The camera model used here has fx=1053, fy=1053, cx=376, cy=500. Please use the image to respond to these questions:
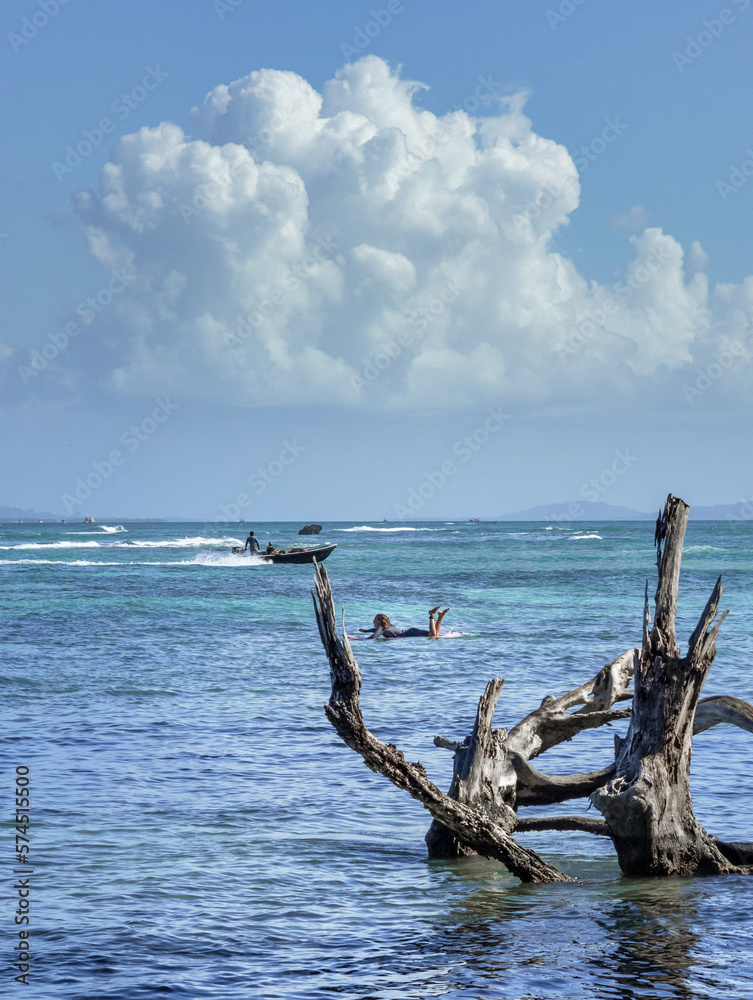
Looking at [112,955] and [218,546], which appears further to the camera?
[218,546]

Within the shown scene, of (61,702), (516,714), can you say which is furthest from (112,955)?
(61,702)

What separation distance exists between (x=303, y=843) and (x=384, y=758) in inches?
114

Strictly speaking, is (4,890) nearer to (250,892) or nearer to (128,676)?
(250,892)

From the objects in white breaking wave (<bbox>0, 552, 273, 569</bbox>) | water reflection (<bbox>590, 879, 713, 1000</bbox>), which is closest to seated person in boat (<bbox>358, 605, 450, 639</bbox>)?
water reflection (<bbox>590, 879, 713, 1000</bbox>)

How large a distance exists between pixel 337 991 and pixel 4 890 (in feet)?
11.9

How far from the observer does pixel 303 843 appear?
35.9 feet

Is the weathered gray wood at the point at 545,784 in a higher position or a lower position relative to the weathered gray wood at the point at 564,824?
higher

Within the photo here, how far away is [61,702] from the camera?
1872 centimetres

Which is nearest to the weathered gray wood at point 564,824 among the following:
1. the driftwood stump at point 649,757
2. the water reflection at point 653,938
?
the driftwood stump at point 649,757

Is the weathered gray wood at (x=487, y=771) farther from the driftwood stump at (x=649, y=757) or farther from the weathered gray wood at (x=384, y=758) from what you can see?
the weathered gray wood at (x=384, y=758)

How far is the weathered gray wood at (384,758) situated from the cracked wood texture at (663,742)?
0.89 meters

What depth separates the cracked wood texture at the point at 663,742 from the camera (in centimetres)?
865

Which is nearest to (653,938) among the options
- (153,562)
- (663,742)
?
(663,742)

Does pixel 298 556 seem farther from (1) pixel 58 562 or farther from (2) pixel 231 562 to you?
(1) pixel 58 562
